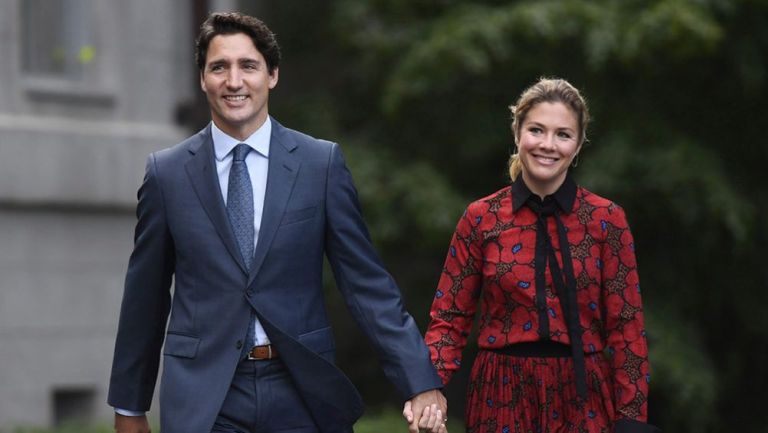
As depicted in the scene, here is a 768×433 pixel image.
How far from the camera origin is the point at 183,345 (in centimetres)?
607

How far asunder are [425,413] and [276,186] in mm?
932

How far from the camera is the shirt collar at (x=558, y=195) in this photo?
6.43 metres

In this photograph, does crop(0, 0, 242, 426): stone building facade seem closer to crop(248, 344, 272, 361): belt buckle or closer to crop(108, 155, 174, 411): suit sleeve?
crop(108, 155, 174, 411): suit sleeve

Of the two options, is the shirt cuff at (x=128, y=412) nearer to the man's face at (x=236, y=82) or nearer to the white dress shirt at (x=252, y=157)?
the white dress shirt at (x=252, y=157)

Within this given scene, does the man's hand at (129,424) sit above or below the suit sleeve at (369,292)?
below

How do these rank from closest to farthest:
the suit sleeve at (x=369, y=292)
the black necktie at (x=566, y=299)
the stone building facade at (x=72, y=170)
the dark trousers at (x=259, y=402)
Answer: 1. the dark trousers at (x=259, y=402)
2. the suit sleeve at (x=369, y=292)
3. the black necktie at (x=566, y=299)
4. the stone building facade at (x=72, y=170)

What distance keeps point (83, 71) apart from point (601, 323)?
23.8 feet

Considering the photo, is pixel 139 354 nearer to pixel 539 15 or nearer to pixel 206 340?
pixel 206 340

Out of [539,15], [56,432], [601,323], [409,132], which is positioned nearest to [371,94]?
[409,132]

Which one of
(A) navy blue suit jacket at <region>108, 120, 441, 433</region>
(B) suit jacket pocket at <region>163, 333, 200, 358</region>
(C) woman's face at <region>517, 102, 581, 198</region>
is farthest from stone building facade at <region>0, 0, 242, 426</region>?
(C) woman's face at <region>517, 102, 581, 198</region>

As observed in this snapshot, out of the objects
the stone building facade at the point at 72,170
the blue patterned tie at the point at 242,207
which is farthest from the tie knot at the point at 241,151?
the stone building facade at the point at 72,170

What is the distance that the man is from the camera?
236 inches

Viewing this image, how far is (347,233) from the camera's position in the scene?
6.18 meters

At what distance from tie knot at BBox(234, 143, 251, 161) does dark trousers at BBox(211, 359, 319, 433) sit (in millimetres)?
710
